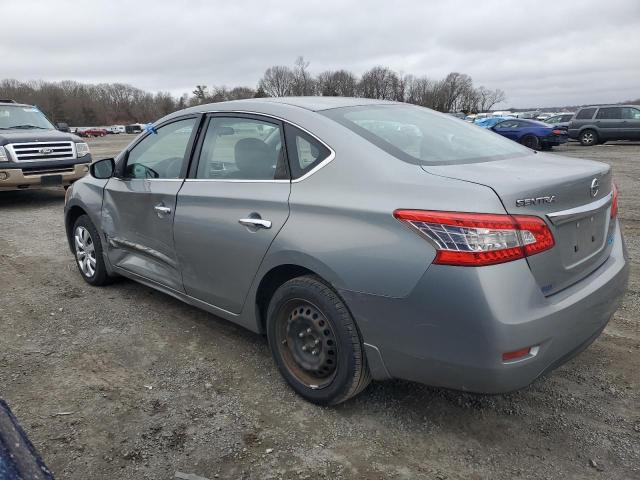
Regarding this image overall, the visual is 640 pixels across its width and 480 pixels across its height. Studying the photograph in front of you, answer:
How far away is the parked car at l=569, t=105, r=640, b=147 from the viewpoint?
68.4 ft

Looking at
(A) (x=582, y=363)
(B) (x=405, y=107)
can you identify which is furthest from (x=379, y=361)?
(B) (x=405, y=107)

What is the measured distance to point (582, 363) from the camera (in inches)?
126

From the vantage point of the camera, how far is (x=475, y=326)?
6.89 feet

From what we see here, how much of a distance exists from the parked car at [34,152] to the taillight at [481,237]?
8835 millimetres

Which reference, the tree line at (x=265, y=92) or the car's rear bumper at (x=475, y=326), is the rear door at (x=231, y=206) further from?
the tree line at (x=265, y=92)

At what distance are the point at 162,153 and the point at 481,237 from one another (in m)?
2.59

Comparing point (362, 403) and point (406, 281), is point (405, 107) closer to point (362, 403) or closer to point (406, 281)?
point (406, 281)

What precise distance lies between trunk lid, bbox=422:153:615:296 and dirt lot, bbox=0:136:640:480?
2.63ft

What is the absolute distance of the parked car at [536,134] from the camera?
19516 mm

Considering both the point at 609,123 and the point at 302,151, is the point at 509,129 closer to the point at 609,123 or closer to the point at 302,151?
the point at 609,123

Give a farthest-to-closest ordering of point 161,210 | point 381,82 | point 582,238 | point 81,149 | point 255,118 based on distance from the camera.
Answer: point 381,82
point 81,149
point 161,210
point 255,118
point 582,238

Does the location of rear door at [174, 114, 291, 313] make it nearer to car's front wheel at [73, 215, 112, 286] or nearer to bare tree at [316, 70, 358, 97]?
car's front wheel at [73, 215, 112, 286]

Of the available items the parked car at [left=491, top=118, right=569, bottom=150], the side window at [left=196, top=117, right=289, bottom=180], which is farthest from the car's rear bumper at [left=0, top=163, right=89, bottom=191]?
the parked car at [left=491, top=118, right=569, bottom=150]

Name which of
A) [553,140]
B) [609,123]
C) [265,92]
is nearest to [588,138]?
[609,123]
